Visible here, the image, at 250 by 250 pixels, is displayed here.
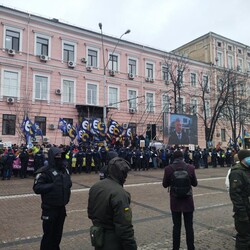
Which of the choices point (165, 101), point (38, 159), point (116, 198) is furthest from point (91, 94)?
point (116, 198)

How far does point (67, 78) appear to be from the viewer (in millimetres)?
29750

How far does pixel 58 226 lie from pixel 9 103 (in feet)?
76.3

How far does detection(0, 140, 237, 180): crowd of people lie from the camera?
1678 cm

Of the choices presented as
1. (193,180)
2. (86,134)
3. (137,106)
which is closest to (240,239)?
(193,180)

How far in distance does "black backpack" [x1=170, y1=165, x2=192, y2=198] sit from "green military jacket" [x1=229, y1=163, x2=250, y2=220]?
29.7 inches

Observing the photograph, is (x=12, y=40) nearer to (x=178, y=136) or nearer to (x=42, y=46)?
(x=42, y=46)

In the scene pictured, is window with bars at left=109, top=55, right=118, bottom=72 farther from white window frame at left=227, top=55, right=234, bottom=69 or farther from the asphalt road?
the asphalt road

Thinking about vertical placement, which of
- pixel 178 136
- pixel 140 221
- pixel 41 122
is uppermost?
pixel 41 122

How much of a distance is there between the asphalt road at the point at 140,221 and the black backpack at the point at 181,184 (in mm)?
1346

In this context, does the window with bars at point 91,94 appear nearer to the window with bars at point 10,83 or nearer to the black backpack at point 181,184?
the window with bars at point 10,83

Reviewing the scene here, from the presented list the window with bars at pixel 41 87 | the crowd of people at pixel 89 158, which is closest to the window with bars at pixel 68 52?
the window with bars at pixel 41 87

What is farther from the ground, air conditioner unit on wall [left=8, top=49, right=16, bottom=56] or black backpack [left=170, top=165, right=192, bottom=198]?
A: air conditioner unit on wall [left=8, top=49, right=16, bottom=56]

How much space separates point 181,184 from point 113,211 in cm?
242

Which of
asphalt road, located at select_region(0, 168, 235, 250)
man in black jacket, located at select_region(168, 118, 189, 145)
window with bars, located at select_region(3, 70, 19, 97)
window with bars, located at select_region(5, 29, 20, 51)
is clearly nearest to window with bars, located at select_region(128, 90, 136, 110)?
man in black jacket, located at select_region(168, 118, 189, 145)
